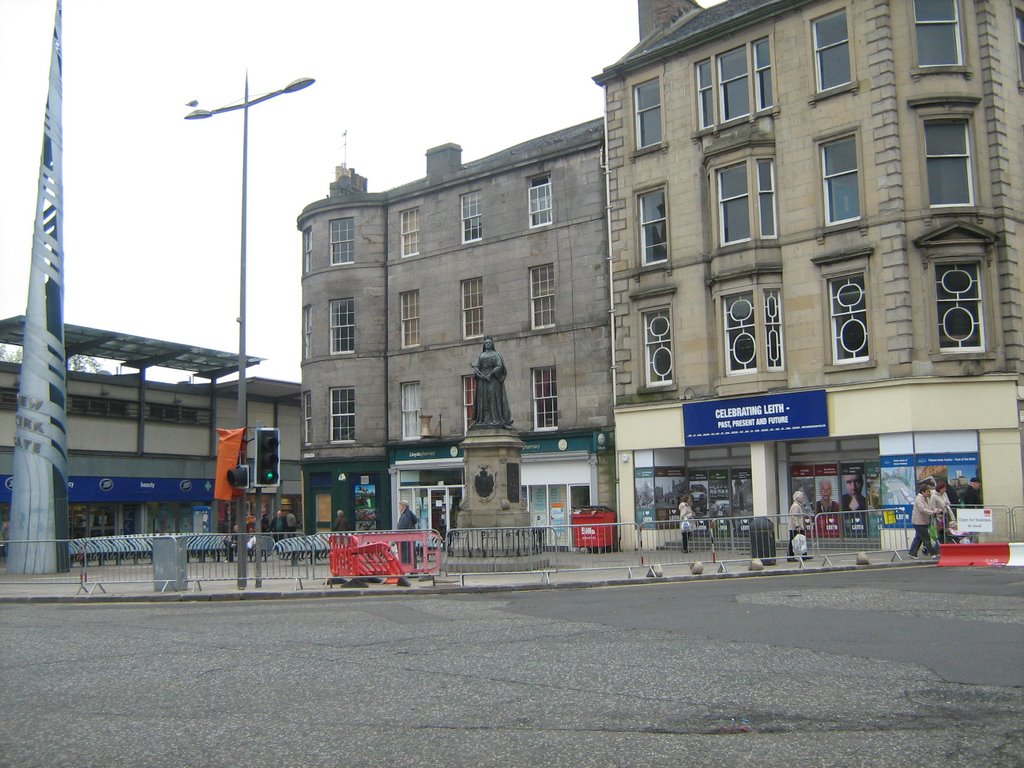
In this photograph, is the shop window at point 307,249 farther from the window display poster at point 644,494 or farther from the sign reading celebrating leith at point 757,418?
the sign reading celebrating leith at point 757,418

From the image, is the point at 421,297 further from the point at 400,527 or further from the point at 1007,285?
the point at 1007,285

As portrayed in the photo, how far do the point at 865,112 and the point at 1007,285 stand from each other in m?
5.58

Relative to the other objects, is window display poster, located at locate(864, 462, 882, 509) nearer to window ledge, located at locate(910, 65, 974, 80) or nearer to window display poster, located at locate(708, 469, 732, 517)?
window display poster, located at locate(708, 469, 732, 517)

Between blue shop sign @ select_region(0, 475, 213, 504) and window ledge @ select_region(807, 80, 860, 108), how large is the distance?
30248 mm

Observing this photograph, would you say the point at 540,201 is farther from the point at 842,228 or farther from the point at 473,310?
the point at 842,228

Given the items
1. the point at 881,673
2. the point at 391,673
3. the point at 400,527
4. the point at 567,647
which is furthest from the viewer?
the point at 400,527

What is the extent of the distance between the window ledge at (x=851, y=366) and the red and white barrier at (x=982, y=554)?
732cm

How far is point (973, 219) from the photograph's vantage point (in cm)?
2506

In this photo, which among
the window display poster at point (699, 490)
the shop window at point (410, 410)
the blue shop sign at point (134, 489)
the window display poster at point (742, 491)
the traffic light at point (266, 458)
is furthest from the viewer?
the blue shop sign at point (134, 489)

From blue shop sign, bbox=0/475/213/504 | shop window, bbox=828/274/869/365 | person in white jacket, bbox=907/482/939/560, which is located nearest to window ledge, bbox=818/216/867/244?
shop window, bbox=828/274/869/365

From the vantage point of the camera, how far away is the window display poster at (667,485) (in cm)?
2991

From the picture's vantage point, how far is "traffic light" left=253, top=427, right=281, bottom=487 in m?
18.0

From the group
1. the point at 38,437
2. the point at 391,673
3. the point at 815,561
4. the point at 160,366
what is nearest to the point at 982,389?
the point at 815,561

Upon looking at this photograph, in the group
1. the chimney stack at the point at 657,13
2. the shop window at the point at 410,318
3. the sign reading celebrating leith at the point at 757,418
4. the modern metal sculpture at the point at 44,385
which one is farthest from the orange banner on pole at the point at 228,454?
the chimney stack at the point at 657,13
